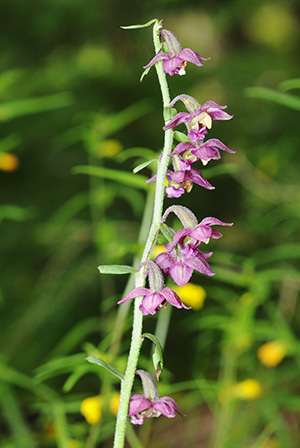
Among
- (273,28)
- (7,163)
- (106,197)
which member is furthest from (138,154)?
(273,28)

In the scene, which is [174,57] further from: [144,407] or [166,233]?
[144,407]

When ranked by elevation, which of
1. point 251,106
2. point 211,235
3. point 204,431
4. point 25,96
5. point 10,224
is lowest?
point 204,431

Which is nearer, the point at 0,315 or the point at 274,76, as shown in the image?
the point at 0,315

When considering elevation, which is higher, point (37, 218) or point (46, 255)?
point (37, 218)

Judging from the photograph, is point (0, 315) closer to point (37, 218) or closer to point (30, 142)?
point (37, 218)

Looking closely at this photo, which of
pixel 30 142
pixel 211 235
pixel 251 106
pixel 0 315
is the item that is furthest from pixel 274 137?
pixel 211 235

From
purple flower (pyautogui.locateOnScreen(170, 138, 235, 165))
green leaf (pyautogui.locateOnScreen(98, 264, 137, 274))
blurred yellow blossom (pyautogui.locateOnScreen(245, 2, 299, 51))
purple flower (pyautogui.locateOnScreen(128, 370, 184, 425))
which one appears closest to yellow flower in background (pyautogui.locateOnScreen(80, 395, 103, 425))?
purple flower (pyautogui.locateOnScreen(128, 370, 184, 425))

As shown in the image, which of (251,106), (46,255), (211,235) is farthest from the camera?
(251,106)

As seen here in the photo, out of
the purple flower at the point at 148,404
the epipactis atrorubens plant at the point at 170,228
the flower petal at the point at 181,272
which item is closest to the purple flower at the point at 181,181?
the epipactis atrorubens plant at the point at 170,228

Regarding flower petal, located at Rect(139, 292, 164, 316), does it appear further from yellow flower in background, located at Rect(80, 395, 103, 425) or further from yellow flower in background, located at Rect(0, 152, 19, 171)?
yellow flower in background, located at Rect(0, 152, 19, 171)

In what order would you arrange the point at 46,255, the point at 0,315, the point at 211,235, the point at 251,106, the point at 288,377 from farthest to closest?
the point at 251,106, the point at 46,255, the point at 0,315, the point at 288,377, the point at 211,235
